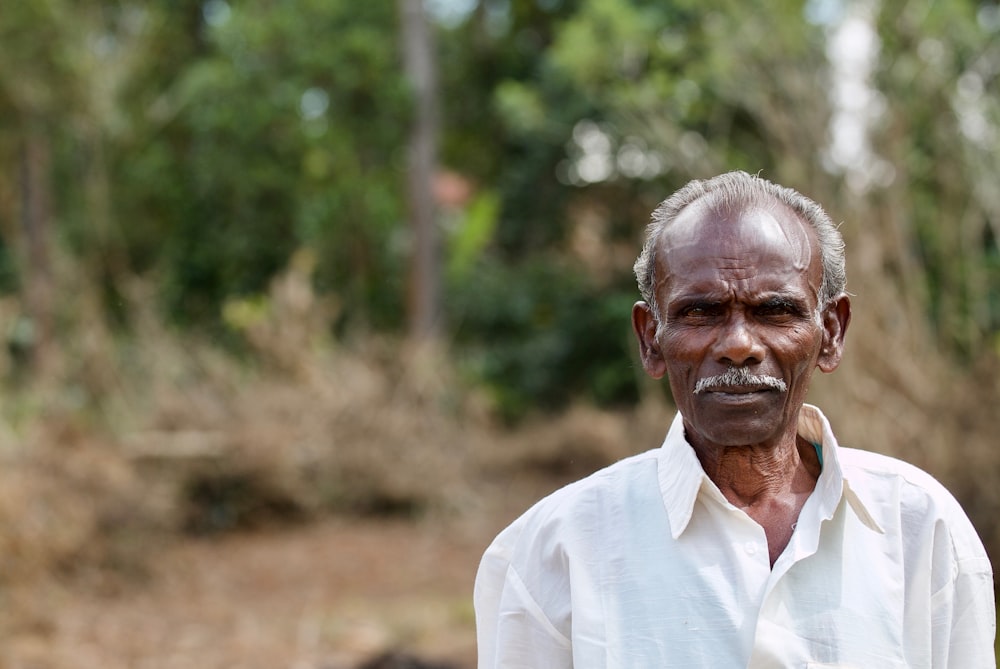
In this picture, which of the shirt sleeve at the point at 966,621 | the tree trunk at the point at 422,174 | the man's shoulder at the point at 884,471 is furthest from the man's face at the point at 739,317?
the tree trunk at the point at 422,174

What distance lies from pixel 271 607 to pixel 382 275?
9.89 meters

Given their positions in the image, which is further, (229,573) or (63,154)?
(63,154)

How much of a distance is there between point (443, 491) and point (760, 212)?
29.9ft

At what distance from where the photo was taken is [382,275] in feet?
56.7

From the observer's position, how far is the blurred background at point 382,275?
22.7ft

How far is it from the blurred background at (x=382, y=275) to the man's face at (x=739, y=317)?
14.2 ft

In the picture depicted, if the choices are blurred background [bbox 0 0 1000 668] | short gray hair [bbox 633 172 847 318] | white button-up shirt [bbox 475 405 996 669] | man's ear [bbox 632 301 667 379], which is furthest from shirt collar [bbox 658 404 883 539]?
blurred background [bbox 0 0 1000 668]

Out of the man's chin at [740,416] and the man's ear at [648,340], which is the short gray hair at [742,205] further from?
the man's chin at [740,416]

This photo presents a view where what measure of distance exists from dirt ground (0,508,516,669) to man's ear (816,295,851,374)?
14.1 ft

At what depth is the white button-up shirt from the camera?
1.66 metres

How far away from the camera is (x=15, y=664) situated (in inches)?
243

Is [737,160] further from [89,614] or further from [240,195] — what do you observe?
[89,614]

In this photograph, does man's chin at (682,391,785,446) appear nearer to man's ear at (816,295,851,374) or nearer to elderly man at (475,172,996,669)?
elderly man at (475,172,996,669)

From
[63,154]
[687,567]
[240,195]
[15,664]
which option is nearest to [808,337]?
[687,567]
